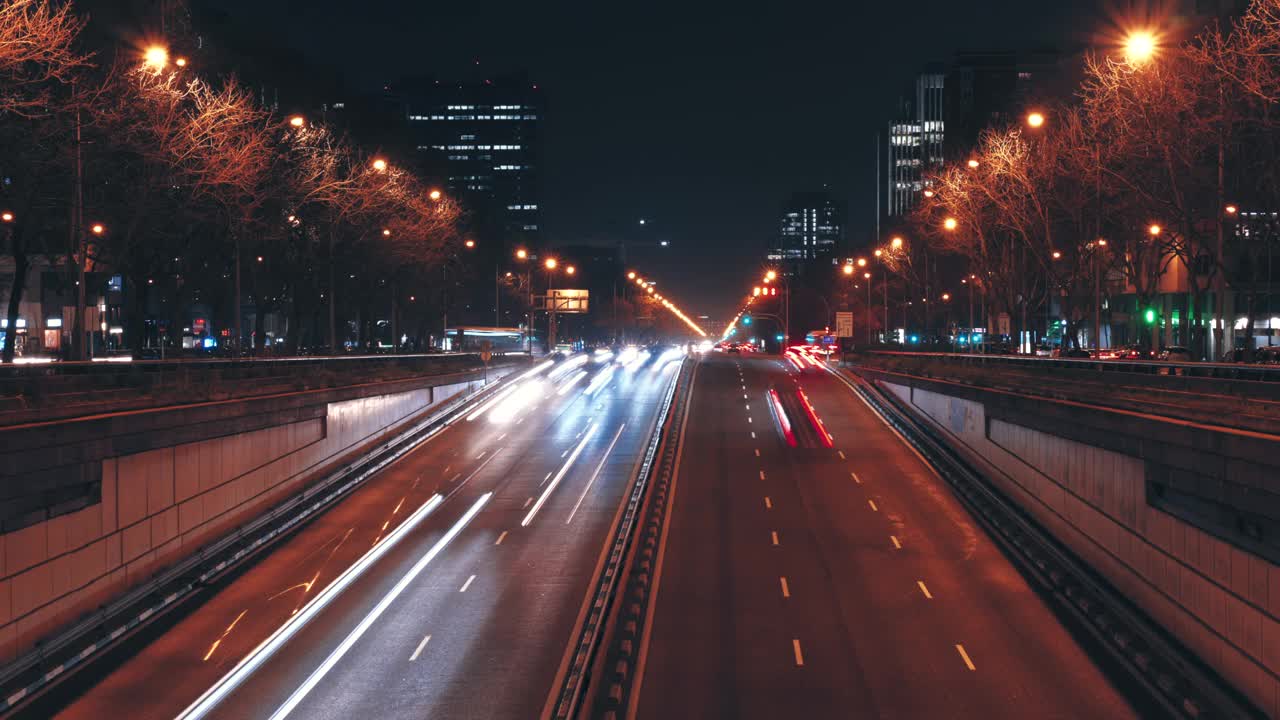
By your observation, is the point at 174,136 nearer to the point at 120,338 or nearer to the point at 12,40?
the point at 12,40

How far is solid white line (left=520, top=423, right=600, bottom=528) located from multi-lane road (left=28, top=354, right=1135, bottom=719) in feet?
0.62

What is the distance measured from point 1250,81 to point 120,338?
102563mm

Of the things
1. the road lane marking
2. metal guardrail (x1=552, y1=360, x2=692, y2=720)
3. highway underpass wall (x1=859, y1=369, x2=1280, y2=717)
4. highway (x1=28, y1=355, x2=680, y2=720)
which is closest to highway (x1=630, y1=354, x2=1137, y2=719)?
the road lane marking

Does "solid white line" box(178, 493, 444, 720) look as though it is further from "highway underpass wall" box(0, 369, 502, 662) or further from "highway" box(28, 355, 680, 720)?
"highway underpass wall" box(0, 369, 502, 662)

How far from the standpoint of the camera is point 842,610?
86.1 feet

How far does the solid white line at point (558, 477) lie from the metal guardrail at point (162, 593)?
6647mm

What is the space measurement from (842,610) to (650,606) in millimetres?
4487

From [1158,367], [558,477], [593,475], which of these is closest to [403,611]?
[558,477]

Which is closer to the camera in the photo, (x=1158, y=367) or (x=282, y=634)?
(x=282, y=634)

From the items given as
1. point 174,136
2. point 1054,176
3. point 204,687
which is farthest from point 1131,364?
point 174,136

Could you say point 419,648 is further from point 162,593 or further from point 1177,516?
point 1177,516

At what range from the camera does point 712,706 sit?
66.4 ft

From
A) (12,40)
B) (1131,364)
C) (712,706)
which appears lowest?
(712,706)

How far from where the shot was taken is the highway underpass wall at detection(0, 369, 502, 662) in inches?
798
